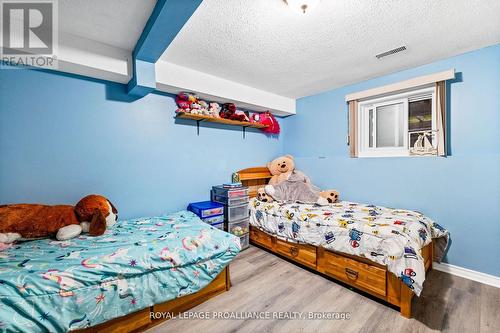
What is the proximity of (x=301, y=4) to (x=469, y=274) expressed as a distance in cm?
305

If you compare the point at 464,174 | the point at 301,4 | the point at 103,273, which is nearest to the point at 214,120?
the point at 301,4

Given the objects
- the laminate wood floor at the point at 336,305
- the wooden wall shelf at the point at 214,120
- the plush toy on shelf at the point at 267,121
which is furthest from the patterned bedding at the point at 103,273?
the plush toy on shelf at the point at 267,121

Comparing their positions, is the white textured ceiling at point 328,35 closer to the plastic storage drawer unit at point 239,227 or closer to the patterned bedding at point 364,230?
the patterned bedding at point 364,230

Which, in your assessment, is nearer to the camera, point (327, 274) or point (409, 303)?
point (409, 303)

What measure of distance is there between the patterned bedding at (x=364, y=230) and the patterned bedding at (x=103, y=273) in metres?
0.84

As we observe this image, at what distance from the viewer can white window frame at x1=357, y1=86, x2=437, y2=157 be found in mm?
2490

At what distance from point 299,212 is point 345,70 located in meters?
1.84

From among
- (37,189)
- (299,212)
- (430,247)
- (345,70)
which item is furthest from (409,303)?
(37,189)

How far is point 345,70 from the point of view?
2543 mm

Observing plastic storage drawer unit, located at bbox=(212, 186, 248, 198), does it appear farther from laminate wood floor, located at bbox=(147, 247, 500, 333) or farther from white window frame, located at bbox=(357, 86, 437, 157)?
white window frame, located at bbox=(357, 86, 437, 157)

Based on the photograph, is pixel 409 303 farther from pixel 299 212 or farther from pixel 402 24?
pixel 402 24

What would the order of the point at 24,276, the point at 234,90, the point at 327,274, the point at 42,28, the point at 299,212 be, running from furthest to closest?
the point at 234,90, the point at 299,212, the point at 327,274, the point at 42,28, the point at 24,276

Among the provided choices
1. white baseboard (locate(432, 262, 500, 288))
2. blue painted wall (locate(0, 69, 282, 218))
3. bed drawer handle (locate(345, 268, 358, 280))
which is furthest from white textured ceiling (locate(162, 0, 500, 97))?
white baseboard (locate(432, 262, 500, 288))

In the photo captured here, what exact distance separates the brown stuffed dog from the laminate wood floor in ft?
3.38
